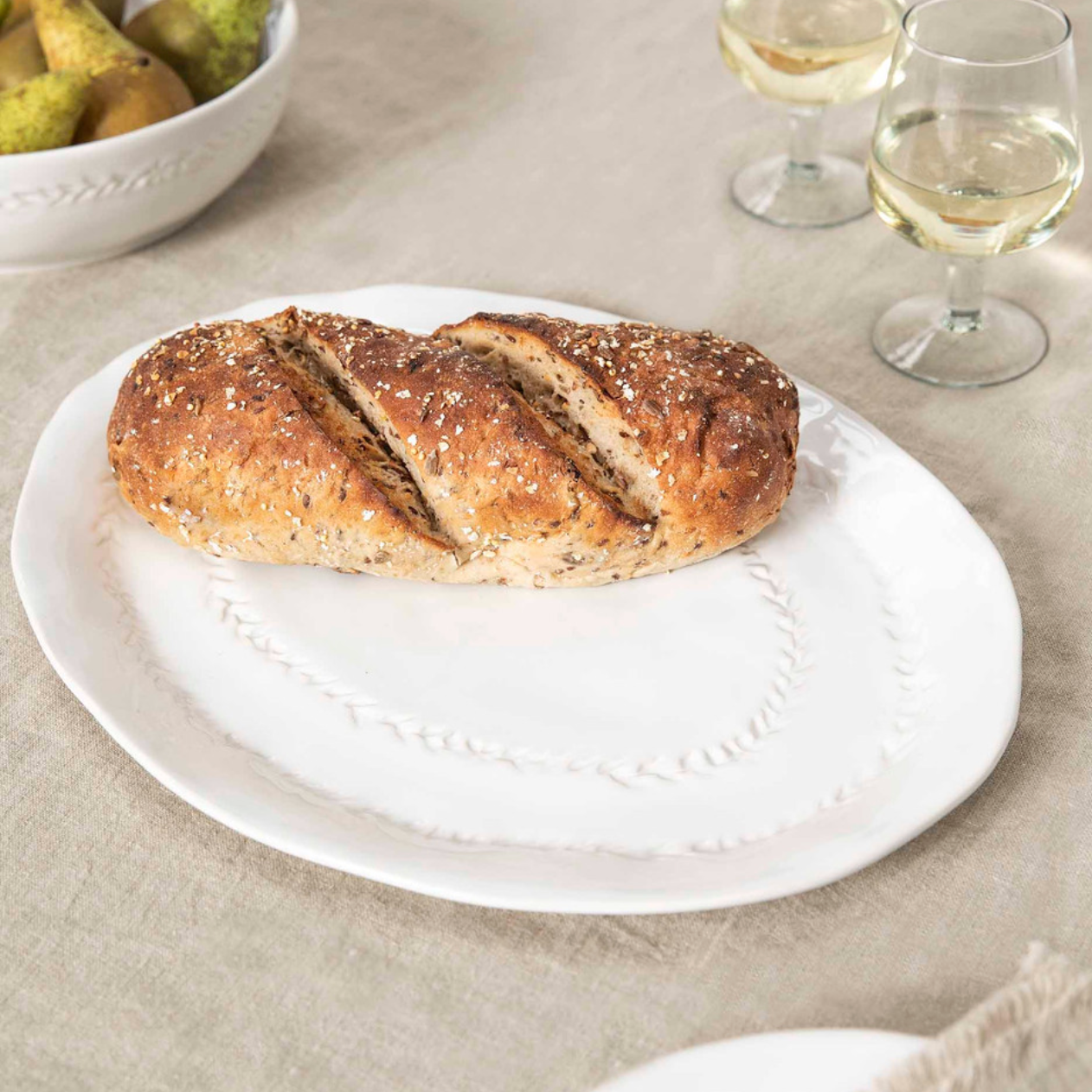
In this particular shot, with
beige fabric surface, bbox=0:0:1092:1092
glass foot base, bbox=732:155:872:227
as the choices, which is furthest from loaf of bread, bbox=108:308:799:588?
glass foot base, bbox=732:155:872:227

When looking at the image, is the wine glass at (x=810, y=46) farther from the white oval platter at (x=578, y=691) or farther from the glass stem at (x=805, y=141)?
the white oval platter at (x=578, y=691)

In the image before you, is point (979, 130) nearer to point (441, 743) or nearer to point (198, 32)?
point (441, 743)

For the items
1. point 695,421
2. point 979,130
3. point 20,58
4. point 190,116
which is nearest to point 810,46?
point 979,130

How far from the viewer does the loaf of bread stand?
1420 millimetres

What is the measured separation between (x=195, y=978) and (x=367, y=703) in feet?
1.10

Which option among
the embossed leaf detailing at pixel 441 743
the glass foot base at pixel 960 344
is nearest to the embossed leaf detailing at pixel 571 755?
the embossed leaf detailing at pixel 441 743

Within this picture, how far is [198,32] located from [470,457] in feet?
3.22

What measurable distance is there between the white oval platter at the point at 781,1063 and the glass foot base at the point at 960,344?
1.02 m

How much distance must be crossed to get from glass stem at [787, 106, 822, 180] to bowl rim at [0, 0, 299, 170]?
805 millimetres

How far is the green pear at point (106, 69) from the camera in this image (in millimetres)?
1851

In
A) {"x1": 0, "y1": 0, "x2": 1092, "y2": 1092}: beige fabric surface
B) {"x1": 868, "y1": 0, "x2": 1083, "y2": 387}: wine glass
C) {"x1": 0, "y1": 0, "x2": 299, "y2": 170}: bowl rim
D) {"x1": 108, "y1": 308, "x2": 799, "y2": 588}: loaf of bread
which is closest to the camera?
{"x1": 0, "y1": 0, "x2": 1092, "y2": 1092}: beige fabric surface

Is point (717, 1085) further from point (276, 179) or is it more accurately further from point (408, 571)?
point (276, 179)

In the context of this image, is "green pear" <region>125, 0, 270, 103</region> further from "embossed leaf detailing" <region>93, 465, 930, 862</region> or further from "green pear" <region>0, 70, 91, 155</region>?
"embossed leaf detailing" <region>93, 465, 930, 862</region>

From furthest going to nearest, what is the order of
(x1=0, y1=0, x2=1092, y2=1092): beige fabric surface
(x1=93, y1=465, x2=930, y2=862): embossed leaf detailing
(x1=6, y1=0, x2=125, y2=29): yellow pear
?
(x1=6, y1=0, x2=125, y2=29): yellow pear < (x1=93, y1=465, x2=930, y2=862): embossed leaf detailing < (x1=0, y1=0, x2=1092, y2=1092): beige fabric surface
